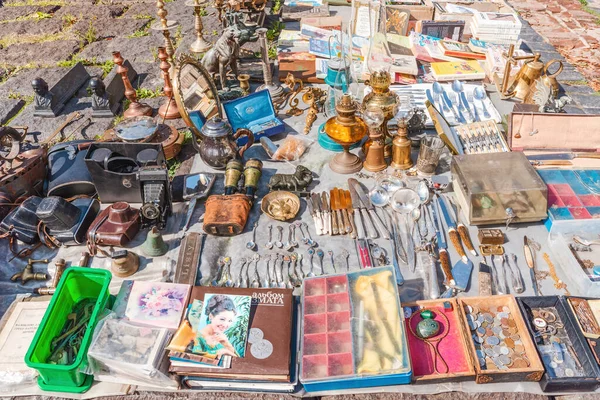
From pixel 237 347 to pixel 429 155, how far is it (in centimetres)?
306

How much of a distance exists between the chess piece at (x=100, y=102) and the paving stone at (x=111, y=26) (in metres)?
3.86

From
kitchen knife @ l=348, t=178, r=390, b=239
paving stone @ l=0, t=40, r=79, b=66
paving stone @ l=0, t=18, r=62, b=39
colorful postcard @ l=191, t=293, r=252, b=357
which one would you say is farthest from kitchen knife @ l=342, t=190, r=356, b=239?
paving stone @ l=0, t=18, r=62, b=39

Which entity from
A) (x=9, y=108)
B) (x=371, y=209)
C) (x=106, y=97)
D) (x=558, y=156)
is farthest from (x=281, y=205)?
(x=9, y=108)

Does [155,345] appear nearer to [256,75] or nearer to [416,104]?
[416,104]

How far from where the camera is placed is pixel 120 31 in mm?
10000

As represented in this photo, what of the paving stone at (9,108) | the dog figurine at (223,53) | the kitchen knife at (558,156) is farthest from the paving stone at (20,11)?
the kitchen knife at (558,156)

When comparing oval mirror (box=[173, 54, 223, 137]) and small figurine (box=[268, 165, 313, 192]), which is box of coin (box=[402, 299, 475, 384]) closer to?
small figurine (box=[268, 165, 313, 192])

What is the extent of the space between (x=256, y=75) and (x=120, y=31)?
4.70m

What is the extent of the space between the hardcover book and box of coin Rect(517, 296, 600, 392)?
187 centimetres

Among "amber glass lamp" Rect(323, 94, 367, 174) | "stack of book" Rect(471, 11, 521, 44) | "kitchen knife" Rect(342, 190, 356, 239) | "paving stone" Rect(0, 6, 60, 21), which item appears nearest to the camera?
"kitchen knife" Rect(342, 190, 356, 239)

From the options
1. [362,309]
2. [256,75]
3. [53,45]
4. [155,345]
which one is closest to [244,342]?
[155,345]

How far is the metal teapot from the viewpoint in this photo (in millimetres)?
5027

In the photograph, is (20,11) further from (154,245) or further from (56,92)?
(154,245)

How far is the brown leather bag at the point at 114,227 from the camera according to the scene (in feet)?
14.0
